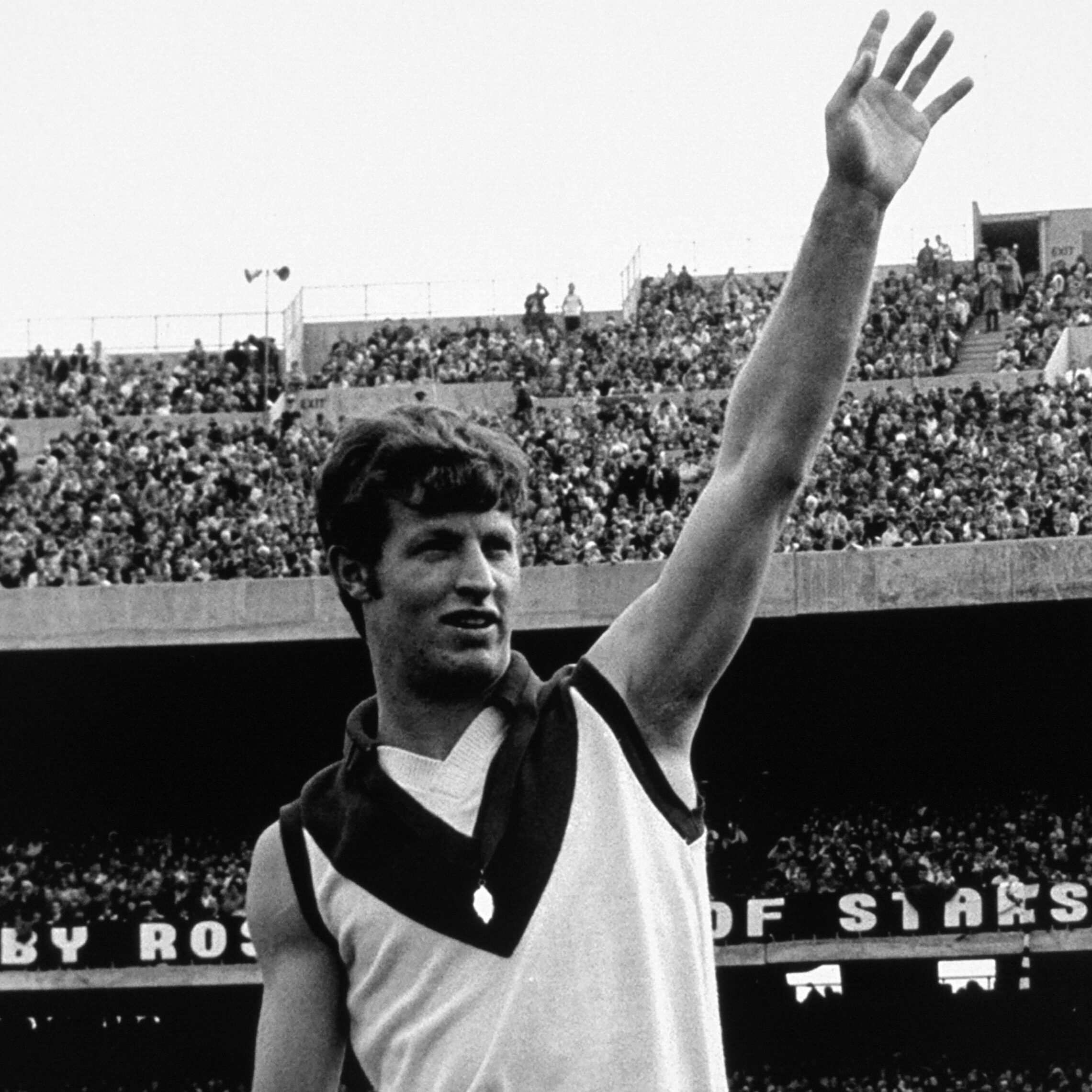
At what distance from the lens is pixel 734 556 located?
2.92 meters

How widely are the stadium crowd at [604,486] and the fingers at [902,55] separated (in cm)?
2619

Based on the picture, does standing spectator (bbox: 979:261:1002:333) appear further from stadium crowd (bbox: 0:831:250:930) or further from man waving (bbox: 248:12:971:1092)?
man waving (bbox: 248:12:971:1092)

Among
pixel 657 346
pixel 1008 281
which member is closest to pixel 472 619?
pixel 657 346

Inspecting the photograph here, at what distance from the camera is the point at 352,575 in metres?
3.21

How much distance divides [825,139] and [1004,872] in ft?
81.0

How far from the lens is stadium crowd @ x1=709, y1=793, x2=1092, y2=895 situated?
1070 inches

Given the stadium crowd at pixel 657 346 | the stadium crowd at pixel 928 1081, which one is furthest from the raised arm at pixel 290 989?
the stadium crowd at pixel 657 346

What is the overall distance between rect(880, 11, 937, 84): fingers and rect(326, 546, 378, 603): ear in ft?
3.11

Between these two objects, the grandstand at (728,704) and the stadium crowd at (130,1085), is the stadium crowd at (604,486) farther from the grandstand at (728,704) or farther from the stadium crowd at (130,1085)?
the stadium crowd at (130,1085)

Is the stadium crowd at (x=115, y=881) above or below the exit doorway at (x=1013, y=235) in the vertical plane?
below

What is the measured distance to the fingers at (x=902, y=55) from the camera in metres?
3.10

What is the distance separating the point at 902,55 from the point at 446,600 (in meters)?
0.93

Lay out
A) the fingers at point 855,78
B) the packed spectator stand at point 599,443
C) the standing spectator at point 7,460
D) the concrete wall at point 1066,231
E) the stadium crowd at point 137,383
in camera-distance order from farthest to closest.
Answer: the concrete wall at point 1066,231 < the stadium crowd at point 137,383 < the standing spectator at point 7,460 < the packed spectator stand at point 599,443 < the fingers at point 855,78

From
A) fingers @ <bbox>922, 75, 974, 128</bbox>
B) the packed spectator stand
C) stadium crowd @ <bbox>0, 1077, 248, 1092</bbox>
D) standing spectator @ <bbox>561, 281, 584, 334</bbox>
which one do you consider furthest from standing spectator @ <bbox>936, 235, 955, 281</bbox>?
fingers @ <bbox>922, 75, 974, 128</bbox>
